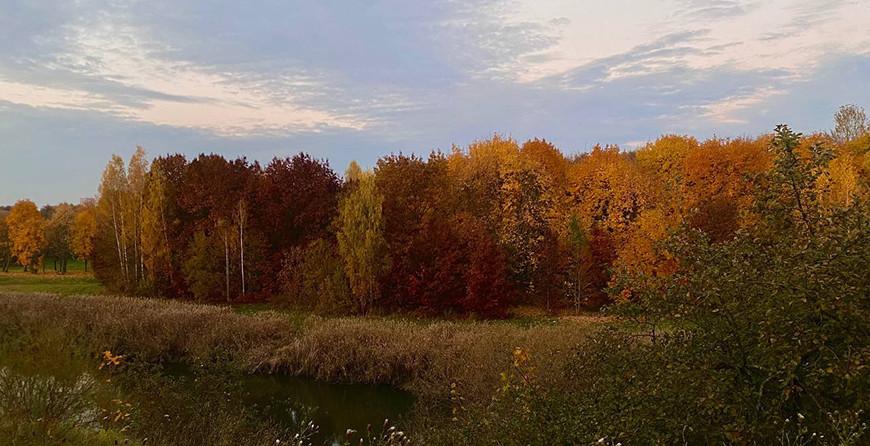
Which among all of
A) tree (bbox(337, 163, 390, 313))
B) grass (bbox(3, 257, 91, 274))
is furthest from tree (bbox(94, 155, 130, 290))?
grass (bbox(3, 257, 91, 274))

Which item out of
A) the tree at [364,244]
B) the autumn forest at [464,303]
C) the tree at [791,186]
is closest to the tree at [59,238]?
the autumn forest at [464,303]

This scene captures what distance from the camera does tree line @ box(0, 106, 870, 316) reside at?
32.4 metres

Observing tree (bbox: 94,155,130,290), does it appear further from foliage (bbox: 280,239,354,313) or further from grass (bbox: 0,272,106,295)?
foliage (bbox: 280,239,354,313)

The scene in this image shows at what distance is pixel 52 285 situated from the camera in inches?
1848

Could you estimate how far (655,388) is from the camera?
21.6 feet

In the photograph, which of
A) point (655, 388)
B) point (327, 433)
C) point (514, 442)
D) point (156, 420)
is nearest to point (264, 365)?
point (327, 433)

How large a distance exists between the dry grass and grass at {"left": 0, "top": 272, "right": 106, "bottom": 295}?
15.5 metres

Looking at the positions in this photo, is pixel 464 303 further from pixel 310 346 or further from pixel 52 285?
pixel 52 285

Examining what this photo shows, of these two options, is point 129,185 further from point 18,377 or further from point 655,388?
Result: point 655,388

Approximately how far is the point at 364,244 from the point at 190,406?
20.2 meters

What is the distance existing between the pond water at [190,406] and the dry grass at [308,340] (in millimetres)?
2119

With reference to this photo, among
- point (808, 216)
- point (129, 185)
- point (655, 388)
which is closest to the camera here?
point (655, 388)

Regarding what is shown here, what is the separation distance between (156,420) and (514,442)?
24.8ft

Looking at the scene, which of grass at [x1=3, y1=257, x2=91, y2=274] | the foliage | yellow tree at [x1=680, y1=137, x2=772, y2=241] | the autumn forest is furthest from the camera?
grass at [x1=3, y1=257, x2=91, y2=274]
